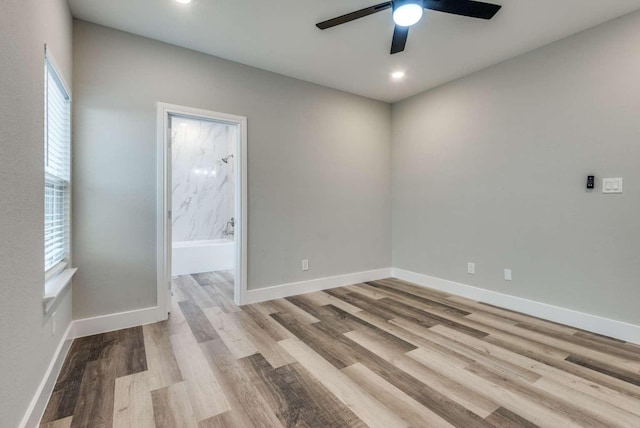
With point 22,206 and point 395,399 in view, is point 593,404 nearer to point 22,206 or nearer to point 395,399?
point 395,399

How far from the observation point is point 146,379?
6.46 feet

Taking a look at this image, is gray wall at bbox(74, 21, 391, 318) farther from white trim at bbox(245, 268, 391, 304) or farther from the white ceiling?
the white ceiling

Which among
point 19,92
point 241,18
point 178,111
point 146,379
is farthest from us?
point 178,111

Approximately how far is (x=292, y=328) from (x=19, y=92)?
2413 mm

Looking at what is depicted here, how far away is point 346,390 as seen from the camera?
6.09ft

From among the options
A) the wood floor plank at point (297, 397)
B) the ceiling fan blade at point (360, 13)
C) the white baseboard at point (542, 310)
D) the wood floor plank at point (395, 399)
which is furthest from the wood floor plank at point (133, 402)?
the white baseboard at point (542, 310)

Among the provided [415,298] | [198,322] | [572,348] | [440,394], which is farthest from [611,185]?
[198,322]

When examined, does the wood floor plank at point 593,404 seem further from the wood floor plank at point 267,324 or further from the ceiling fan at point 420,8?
the ceiling fan at point 420,8

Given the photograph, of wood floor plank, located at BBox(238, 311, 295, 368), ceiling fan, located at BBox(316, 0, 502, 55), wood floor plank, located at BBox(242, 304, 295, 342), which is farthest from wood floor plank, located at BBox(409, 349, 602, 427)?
ceiling fan, located at BBox(316, 0, 502, 55)

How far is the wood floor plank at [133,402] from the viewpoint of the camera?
1.58 m

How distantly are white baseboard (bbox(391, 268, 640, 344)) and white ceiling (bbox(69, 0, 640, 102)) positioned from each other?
258 centimetres

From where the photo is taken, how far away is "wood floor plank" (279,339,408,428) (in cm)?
160

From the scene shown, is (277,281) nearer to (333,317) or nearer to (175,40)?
(333,317)

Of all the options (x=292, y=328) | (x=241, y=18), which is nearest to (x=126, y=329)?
(x=292, y=328)
